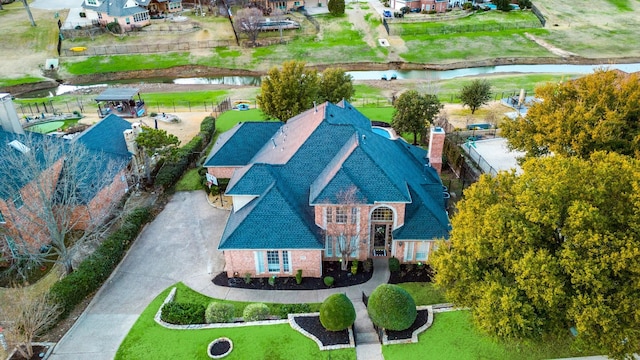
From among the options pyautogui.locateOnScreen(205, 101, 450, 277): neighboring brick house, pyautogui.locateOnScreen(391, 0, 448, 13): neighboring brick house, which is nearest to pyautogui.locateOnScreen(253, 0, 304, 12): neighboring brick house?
pyautogui.locateOnScreen(391, 0, 448, 13): neighboring brick house

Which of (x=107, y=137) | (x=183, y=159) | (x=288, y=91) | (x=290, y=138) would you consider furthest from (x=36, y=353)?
(x=288, y=91)

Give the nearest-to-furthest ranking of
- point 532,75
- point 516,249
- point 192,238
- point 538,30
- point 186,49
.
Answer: point 516,249 → point 192,238 → point 532,75 → point 186,49 → point 538,30

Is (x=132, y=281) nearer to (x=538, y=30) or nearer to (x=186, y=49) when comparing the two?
(x=186, y=49)

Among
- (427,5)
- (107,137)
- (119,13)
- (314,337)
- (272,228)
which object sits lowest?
(314,337)

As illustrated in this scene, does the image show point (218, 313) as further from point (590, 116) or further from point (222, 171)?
point (590, 116)

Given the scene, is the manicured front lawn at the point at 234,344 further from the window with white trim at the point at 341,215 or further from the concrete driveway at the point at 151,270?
the window with white trim at the point at 341,215

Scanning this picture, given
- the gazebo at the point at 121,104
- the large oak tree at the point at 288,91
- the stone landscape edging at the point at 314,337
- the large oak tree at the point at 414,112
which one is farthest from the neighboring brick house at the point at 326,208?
the gazebo at the point at 121,104

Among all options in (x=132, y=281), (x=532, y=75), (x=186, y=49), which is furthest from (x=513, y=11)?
A: (x=132, y=281)
